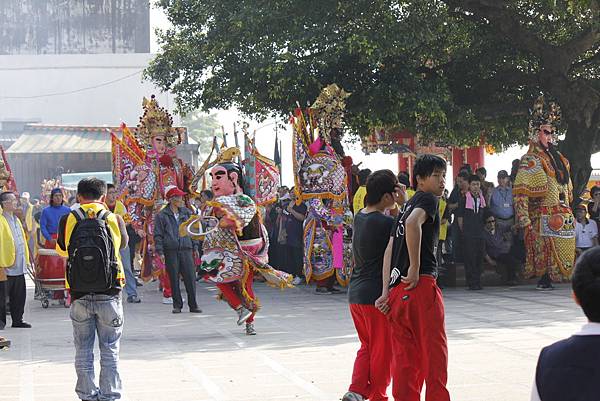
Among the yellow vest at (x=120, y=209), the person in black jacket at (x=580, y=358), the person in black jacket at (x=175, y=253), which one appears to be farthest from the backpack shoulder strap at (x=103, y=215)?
the yellow vest at (x=120, y=209)

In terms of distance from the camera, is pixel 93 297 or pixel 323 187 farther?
pixel 323 187

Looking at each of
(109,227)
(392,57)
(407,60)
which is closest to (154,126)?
(392,57)

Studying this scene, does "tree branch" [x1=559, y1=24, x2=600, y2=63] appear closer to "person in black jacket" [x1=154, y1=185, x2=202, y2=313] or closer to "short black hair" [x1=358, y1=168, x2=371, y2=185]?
"short black hair" [x1=358, y1=168, x2=371, y2=185]

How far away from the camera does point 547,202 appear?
1507 cm

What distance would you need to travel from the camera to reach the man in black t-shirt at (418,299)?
6.38 m

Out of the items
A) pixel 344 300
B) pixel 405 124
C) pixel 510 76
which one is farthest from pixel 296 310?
pixel 510 76

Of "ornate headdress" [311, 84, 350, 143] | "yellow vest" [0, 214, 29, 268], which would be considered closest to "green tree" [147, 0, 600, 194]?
"ornate headdress" [311, 84, 350, 143]

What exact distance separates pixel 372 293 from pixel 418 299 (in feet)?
2.18

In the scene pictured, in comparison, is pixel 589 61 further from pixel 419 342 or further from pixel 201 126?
pixel 201 126

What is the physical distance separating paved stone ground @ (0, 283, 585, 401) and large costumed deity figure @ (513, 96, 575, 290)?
1.71 ft

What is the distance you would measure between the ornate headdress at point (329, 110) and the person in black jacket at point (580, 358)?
12.4m

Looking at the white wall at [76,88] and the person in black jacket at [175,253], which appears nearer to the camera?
the person in black jacket at [175,253]

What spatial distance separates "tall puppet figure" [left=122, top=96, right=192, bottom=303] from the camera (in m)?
16.4

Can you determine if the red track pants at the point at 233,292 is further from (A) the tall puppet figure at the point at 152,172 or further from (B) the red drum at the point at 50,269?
(A) the tall puppet figure at the point at 152,172
